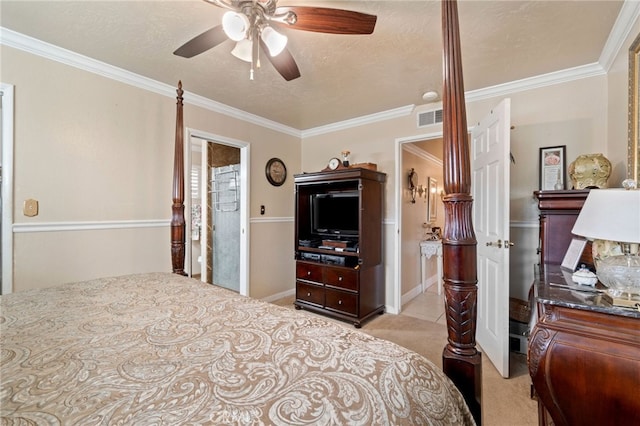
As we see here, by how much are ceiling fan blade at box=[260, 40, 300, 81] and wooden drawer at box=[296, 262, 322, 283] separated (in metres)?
2.07

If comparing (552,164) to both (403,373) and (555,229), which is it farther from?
(403,373)

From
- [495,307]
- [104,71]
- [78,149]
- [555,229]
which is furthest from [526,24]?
[78,149]

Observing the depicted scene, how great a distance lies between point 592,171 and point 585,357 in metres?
1.32

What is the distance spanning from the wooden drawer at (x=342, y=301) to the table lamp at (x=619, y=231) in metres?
2.02

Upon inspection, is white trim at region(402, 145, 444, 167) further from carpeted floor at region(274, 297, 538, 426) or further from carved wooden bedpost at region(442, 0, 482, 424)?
carved wooden bedpost at region(442, 0, 482, 424)

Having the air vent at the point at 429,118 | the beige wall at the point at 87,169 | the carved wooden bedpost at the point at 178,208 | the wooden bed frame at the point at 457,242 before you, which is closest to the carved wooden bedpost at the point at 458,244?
the wooden bed frame at the point at 457,242

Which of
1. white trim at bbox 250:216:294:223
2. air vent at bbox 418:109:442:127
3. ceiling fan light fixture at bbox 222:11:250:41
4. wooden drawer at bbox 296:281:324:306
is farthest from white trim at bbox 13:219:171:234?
air vent at bbox 418:109:442:127

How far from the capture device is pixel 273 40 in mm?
1578

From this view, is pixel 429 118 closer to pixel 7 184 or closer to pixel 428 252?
pixel 428 252

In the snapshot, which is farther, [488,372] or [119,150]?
[119,150]

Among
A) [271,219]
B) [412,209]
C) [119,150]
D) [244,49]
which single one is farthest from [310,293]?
[244,49]

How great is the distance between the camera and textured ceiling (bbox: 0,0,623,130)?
5.41 feet

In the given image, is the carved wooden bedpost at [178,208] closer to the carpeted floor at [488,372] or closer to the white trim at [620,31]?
the carpeted floor at [488,372]

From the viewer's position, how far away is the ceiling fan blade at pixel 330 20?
4.50 feet
